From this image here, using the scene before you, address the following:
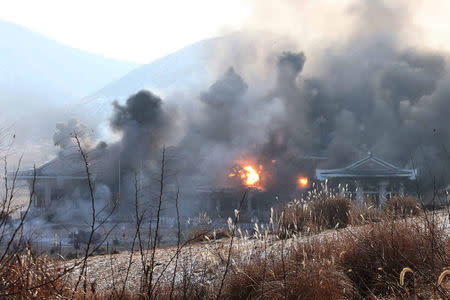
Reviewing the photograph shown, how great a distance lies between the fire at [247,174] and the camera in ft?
95.6

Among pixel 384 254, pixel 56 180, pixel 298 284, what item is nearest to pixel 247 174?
pixel 56 180

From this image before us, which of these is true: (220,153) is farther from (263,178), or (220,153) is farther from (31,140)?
(31,140)

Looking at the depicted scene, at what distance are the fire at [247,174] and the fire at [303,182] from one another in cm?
299

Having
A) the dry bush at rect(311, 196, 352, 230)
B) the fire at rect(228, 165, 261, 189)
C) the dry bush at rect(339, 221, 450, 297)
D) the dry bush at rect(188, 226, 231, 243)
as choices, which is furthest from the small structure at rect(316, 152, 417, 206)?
the dry bush at rect(339, 221, 450, 297)

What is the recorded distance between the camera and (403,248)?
5480 mm

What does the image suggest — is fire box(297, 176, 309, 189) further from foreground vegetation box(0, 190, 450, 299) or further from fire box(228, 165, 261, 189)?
foreground vegetation box(0, 190, 450, 299)

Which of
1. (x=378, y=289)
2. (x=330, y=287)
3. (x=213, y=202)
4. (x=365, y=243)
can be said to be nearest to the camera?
(x=330, y=287)

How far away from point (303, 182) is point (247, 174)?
398cm

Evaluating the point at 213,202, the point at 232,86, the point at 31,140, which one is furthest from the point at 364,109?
the point at 31,140

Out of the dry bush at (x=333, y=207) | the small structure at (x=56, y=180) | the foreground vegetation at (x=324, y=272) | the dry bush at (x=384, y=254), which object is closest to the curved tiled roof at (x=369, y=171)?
the small structure at (x=56, y=180)

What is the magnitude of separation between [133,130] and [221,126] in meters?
8.11

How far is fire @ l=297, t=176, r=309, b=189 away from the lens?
2998 centimetres

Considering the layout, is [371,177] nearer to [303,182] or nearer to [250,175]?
[303,182]

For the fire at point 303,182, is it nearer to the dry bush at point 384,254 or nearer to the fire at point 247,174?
the fire at point 247,174
